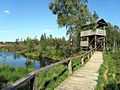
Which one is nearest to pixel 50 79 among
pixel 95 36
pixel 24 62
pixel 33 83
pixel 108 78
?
pixel 108 78

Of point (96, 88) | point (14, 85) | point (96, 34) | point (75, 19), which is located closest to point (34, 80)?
point (14, 85)

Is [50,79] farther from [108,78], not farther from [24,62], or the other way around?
[24,62]

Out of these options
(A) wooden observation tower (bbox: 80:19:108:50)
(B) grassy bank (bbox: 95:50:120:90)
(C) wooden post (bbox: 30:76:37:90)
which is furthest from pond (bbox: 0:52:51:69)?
(C) wooden post (bbox: 30:76:37:90)

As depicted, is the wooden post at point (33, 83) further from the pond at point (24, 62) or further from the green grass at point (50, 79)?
the pond at point (24, 62)

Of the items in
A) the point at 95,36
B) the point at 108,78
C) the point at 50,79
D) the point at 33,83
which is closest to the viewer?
the point at 33,83

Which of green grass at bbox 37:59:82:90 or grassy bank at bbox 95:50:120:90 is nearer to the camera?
green grass at bbox 37:59:82:90

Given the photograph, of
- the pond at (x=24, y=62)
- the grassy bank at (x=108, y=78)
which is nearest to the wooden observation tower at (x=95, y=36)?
the pond at (x=24, y=62)

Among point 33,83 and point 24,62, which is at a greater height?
point 33,83

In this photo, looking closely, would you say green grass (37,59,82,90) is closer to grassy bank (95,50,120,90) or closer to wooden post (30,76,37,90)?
grassy bank (95,50,120,90)

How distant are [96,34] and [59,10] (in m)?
10.9

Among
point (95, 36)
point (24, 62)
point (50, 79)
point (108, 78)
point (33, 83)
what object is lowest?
point (24, 62)

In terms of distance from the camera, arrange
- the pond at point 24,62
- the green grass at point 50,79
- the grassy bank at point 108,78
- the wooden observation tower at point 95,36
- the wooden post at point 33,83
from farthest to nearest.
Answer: the wooden observation tower at point 95,36 → the pond at point 24,62 → the grassy bank at point 108,78 → the green grass at point 50,79 → the wooden post at point 33,83

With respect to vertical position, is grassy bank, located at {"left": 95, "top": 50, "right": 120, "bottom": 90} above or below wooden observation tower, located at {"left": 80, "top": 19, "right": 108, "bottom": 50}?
below

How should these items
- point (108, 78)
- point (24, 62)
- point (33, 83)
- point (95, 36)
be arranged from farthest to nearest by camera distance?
point (24, 62) → point (95, 36) → point (108, 78) → point (33, 83)
